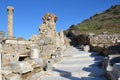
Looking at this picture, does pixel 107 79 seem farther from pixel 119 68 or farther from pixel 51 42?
pixel 51 42

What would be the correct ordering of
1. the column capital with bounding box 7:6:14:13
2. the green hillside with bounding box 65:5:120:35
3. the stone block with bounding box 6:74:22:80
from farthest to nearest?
the green hillside with bounding box 65:5:120:35, the column capital with bounding box 7:6:14:13, the stone block with bounding box 6:74:22:80

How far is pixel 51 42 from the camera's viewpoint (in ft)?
49.9

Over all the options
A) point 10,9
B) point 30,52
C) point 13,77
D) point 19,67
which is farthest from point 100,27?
point 13,77

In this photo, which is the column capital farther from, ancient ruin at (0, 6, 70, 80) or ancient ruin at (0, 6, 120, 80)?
ancient ruin at (0, 6, 120, 80)

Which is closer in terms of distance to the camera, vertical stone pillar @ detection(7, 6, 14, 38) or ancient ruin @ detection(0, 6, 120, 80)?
ancient ruin @ detection(0, 6, 120, 80)

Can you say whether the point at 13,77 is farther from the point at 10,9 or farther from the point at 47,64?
the point at 10,9

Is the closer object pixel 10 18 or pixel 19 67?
pixel 19 67

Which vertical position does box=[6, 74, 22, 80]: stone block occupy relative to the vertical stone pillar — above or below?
below

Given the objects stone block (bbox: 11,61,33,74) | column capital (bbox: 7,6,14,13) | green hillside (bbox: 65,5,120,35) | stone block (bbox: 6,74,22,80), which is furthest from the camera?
green hillside (bbox: 65,5,120,35)

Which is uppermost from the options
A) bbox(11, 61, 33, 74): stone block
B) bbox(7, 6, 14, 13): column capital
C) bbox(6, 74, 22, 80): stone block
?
bbox(7, 6, 14, 13): column capital

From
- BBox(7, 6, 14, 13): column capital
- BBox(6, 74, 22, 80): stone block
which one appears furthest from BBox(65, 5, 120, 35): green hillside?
BBox(6, 74, 22, 80): stone block

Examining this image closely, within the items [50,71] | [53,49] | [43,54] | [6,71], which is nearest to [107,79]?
[50,71]

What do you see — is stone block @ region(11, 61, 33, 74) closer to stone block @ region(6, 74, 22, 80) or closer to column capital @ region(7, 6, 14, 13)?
stone block @ region(6, 74, 22, 80)

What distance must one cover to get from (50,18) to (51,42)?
311 cm
